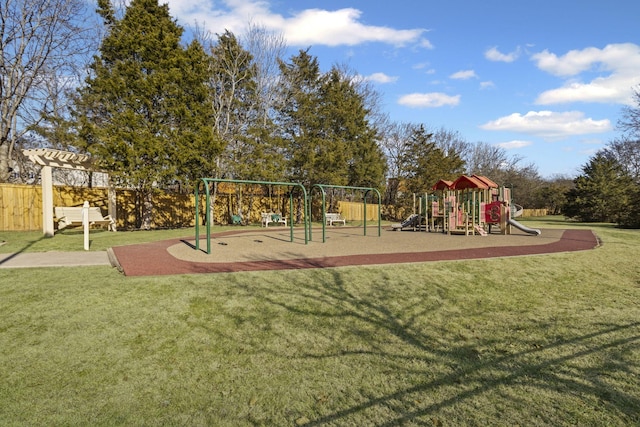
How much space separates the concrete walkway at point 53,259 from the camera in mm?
7102

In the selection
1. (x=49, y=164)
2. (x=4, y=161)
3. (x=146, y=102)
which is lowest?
(x=49, y=164)

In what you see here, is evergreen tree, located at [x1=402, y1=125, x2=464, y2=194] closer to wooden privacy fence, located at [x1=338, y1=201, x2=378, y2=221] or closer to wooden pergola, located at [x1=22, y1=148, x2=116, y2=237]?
wooden privacy fence, located at [x1=338, y1=201, x2=378, y2=221]

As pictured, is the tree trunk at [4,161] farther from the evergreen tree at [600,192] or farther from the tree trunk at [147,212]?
the evergreen tree at [600,192]

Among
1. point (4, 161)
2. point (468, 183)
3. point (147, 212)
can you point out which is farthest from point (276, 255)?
point (4, 161)

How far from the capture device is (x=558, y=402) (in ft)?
10.2

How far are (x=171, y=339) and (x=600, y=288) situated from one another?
735 centimetres

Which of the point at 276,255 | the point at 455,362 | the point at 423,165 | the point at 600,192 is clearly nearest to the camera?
the point at 455,362

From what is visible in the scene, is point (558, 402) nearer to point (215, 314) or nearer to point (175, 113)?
point (215, 314)

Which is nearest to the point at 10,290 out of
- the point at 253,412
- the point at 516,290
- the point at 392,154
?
the point at 253,412

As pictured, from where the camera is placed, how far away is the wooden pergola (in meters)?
13.0

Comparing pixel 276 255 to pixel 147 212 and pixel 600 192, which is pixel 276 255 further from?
pixel 600 192

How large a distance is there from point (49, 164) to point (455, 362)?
50.5 ft

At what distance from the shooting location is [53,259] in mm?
7801

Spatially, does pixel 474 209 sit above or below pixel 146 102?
below
